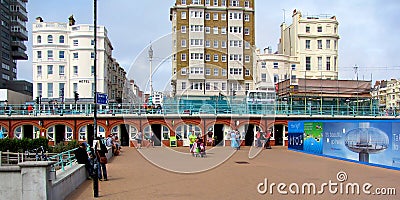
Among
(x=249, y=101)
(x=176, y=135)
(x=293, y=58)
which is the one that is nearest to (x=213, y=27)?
(x=293, y=58)

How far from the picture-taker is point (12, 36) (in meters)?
80.1

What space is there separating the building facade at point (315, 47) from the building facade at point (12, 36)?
165ft

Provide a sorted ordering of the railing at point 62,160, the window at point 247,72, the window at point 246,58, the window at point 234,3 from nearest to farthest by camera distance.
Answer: the railing at point 62,160, the window at point 246,58, the window at point 247,72, the window at point 234,3

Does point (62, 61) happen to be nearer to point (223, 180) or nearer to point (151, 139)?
point (151, 139)

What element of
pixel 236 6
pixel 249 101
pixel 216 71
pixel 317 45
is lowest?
pixel 249 101

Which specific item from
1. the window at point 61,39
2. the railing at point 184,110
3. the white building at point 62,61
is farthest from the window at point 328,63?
the window at point 61,39

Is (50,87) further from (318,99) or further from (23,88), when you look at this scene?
(318,99)

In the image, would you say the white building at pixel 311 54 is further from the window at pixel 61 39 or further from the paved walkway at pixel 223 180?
the paved walkway at pixel 223 180

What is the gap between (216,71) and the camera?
55.5 metres

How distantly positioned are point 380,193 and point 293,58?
159 feet

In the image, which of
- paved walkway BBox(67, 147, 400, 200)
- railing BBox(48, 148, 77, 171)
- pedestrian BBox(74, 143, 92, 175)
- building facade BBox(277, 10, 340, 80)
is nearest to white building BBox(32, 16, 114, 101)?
building facade BBox(277, 10, 340, 80)

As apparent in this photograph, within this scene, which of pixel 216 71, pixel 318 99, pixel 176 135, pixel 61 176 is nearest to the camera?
pixel 61 176

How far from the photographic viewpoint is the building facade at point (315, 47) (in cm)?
5938

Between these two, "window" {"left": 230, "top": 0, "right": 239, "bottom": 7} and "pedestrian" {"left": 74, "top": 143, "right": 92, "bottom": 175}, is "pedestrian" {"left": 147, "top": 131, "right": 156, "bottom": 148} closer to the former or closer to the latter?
"pedestrian" {"left": 74, "top": 143, "right": 92, "bottom": 175}
